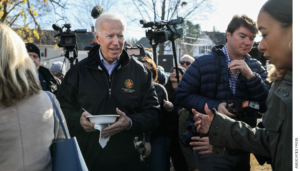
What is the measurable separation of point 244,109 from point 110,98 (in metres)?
1.30

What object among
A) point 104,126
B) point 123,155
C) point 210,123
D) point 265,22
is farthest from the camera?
point 123,155

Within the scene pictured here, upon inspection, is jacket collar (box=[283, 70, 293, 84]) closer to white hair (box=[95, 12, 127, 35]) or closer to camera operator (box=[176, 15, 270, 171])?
camera operator (box=[176, 15, 270, 171])

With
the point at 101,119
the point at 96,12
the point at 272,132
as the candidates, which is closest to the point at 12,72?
the point at 101,119

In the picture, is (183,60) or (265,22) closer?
(265,22)

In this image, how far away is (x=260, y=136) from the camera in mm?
1907

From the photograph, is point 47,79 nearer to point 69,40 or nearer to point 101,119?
point 69,40

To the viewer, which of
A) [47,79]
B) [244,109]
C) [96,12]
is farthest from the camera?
[96,12]

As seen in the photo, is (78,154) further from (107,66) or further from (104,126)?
(107,66)

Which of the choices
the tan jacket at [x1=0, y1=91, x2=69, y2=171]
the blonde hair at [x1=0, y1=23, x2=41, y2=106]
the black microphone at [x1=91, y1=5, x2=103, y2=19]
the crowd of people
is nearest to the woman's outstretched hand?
the crowd of people

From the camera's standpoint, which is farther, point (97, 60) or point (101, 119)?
point (97, 60)

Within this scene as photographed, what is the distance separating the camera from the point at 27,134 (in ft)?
5.33

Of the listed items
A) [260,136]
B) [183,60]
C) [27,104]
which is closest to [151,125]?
[260,136]

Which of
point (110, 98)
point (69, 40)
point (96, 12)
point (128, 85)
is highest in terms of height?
point (96, 12)

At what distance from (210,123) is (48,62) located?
4682 cm
